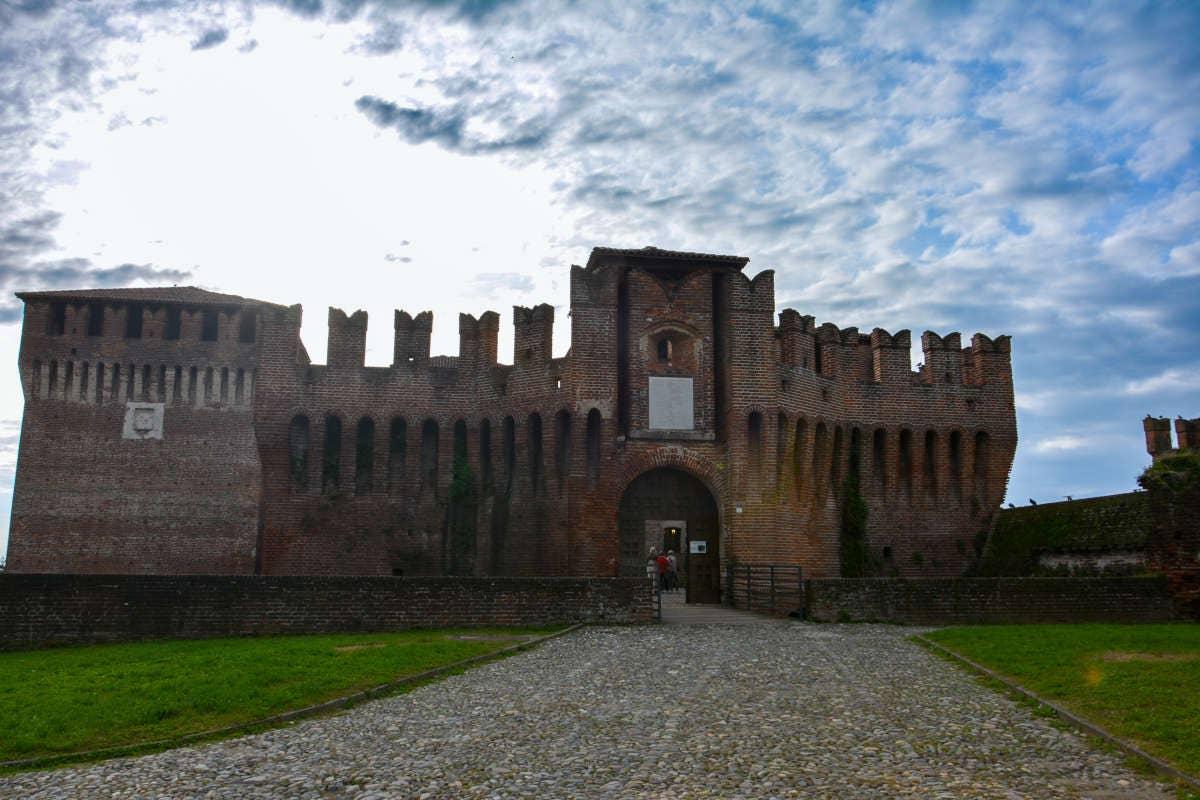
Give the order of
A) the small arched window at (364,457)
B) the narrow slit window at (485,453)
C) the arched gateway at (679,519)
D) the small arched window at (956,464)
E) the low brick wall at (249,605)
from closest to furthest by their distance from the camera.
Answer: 1. the low brick wall at (249,605)
2. the arched gateway at (679,519)
3. the narrow slit window at (485,453)
4. the small arched window at (364,457)
5. the small arched window at (956,464)

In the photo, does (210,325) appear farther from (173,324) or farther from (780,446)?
(780,446)

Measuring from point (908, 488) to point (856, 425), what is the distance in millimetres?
2797

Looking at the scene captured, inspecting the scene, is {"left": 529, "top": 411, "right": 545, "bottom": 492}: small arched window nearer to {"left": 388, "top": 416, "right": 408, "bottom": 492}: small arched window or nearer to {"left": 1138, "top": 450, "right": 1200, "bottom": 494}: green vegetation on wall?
{"left": 388, "top": 416, "right": 408, "bottom": 492}: small arched window

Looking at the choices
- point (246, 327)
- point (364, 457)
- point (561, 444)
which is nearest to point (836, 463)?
point (561, 444)

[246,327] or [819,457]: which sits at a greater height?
[246,327]

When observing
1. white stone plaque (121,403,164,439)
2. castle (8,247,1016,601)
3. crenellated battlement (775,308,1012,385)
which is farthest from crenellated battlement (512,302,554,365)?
white stone plaque (121,403,164,439)

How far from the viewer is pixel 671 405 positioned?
25.0 metres

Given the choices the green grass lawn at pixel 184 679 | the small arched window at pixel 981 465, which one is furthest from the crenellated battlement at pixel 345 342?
the small arched window at pixel 981 465

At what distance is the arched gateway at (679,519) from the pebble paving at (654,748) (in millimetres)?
12135

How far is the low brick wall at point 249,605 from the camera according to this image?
1750 centimetres

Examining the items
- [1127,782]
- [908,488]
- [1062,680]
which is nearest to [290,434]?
[908,488]

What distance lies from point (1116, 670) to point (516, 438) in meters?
16.9

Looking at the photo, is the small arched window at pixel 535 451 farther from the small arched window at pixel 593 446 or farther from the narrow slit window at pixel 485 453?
the small arched window at pixel 593 446

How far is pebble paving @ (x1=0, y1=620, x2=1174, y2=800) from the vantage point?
737 cm
